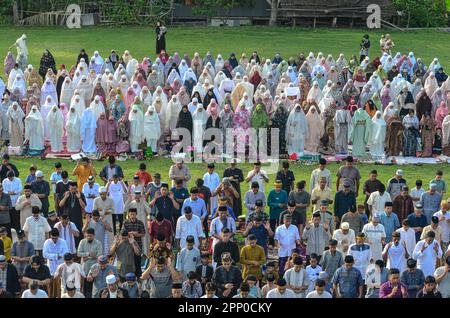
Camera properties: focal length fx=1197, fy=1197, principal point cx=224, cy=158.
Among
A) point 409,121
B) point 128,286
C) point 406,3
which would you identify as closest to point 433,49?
point 406,3

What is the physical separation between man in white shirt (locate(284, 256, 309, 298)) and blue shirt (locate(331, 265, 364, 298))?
0.44 meters

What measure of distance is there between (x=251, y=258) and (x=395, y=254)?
2223 mm

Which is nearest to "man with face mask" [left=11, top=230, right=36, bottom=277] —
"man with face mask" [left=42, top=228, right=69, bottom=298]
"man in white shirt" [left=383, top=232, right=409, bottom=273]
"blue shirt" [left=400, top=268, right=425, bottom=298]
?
"man with face mask" [left=42, top=228, right=69, bottom=298]

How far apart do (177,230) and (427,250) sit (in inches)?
153

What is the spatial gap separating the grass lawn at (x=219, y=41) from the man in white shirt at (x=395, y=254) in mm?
24185

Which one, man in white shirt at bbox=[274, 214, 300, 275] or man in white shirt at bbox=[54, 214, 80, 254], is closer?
man in white shirt at bbox=[54, 214, 80, 254]

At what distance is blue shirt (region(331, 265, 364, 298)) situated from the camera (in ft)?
55.1

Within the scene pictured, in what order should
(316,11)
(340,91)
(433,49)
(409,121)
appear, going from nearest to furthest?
1. (409,121)
2. (340,91)
3. (433,49)
4. (316,11)

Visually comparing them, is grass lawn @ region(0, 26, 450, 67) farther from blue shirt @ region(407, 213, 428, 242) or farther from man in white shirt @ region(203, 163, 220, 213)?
blue shirt @ region(407, 213, 428, 242)

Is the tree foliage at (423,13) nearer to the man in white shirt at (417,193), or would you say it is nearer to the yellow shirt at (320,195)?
the man in white shirt at (417,193)

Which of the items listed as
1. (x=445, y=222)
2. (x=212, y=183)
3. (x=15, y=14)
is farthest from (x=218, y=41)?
(x=445, y=222)

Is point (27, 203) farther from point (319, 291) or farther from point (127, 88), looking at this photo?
point (127, 88)

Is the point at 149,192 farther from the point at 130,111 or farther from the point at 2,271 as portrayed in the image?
the point at 130,111
